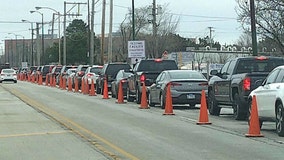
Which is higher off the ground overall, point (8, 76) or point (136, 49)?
point (136, 49)

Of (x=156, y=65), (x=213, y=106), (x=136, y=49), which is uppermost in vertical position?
(x=136, y=49)

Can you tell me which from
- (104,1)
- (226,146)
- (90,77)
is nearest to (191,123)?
(226,146)

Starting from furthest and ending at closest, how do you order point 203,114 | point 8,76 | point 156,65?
point 8,76 → point 156,65 → point 203,114

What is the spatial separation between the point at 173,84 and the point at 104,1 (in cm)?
3107

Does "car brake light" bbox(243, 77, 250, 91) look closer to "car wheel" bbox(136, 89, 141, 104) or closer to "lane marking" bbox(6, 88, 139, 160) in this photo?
"lane marking" bbox(6, 88, 139, 160)

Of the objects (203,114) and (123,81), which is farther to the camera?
(123,81)

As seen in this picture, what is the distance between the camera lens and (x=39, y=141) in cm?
1438

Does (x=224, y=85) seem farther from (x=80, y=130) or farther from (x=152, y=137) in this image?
(x=152, y=137)

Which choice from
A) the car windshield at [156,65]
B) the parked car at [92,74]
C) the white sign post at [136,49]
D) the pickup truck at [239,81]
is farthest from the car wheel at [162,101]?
the white sign post at [136,49]

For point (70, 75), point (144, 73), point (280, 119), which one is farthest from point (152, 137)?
point (70, 75)

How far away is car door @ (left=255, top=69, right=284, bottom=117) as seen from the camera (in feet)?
49.3

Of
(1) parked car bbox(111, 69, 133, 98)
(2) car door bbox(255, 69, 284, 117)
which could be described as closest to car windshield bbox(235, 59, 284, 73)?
(2) car door bbox(255, 69, 284, 117)

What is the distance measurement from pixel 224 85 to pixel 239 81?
143cm

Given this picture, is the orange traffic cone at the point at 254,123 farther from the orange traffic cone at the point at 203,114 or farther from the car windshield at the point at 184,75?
the car windshield at the point at 184,75
